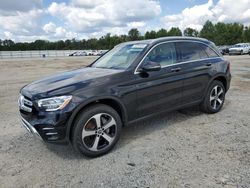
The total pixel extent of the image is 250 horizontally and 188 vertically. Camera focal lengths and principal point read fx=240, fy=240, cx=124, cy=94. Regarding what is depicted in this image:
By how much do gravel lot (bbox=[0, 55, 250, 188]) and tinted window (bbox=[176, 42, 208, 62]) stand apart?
1313mm

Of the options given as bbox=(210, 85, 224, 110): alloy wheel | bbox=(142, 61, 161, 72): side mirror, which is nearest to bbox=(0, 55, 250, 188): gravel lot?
bbox=(210, 85, 224, 110): alloy wheel

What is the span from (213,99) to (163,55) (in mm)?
1767

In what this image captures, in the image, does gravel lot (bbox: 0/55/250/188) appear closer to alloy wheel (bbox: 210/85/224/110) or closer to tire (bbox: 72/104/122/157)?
tire (bbox: 72/104/122/157)

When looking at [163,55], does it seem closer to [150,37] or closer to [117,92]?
[117,92]

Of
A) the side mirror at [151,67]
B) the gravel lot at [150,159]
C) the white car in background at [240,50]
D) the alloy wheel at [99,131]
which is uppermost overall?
the white car in background at [240,50]

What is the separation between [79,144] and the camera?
342cm

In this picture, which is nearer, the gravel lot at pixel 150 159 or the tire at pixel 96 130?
the gravel lot at pixel 150 159

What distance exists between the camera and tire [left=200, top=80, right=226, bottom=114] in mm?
5203

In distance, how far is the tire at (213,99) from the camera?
520cm

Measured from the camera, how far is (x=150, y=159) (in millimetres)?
3500

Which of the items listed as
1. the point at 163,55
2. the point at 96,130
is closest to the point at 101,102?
the point at 96,130

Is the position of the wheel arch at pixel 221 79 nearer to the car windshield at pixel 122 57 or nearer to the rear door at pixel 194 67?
the rear door at pixel 194 67

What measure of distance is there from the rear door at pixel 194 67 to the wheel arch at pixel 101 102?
1.47 meters

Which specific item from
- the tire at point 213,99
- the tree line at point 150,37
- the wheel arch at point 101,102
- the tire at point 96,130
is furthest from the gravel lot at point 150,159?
the tree line at point 150,37
